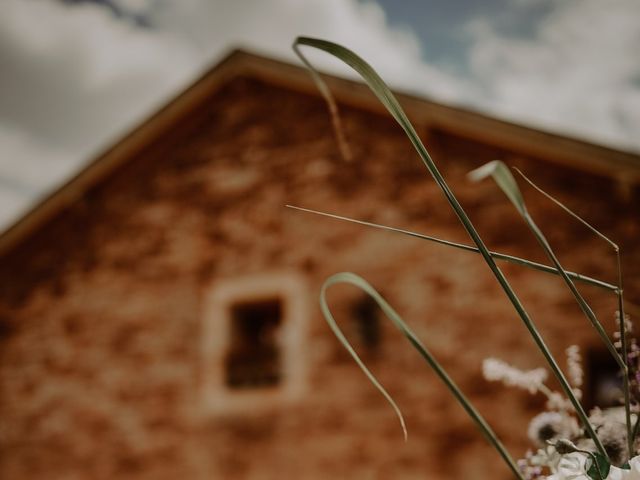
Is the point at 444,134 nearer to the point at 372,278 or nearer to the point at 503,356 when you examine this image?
the point at 372,278

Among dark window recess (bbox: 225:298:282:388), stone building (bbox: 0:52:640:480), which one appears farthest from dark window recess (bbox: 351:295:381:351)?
dark window recess (bbox: 225:298:282:388)

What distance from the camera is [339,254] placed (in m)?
5.83

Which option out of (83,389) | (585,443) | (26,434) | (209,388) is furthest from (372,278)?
(585,443)

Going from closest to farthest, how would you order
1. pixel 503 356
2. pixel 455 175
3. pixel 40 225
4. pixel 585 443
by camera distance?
1. pixel 585 443
2. pixel 503 356
3. pixel 455 175
4. pixel 40 225

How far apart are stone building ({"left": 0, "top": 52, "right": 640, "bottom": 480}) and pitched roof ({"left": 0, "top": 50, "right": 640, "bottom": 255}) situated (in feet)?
0.07

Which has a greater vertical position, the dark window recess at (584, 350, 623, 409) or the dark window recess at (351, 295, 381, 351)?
the dark window recess at (351, 295, 381, 351)

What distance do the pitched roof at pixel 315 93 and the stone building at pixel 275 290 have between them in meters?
0.02

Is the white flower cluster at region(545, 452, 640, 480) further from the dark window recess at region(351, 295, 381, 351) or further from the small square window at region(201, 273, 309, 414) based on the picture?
the small square window at region(201, 273, 309, 414)

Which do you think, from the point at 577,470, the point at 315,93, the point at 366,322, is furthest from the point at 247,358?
the point at 577,470

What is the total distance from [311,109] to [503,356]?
326 cm

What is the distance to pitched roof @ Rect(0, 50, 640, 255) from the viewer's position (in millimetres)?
4961

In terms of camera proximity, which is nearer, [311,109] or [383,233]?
[383,233]

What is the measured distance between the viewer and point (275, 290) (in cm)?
597

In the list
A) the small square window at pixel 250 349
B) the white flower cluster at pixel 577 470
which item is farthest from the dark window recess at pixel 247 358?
the white flower cluster at pixel 577 470
